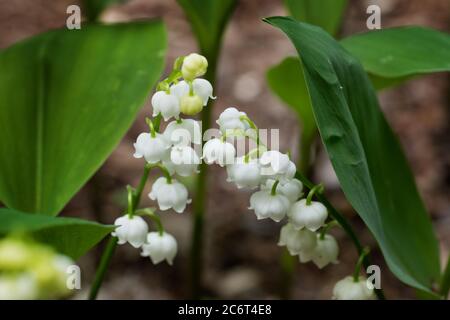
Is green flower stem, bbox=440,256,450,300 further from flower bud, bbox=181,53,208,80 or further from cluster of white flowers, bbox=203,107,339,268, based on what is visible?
flower bud, bbox=181,53,208,80

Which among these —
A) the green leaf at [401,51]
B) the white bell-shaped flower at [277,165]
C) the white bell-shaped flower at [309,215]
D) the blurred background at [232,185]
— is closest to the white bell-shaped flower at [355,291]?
the white bell-shaped flower at [309,215]

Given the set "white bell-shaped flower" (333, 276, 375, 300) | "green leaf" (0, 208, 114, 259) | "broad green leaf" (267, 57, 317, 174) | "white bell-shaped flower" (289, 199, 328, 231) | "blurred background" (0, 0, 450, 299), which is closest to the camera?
"green leaf" (0, 208, 114, 259)

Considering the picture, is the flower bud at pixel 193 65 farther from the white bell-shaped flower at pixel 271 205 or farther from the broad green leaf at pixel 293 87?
the broad green leaf at pixel 293 87

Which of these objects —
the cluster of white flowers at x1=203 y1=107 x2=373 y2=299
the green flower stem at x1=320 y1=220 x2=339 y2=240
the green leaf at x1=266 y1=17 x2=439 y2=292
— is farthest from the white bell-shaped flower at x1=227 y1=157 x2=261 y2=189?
the green flower stem at x1=320 y1=220 x2=339 y2=240

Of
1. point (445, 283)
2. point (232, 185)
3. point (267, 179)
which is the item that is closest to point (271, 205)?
point (267, 179)

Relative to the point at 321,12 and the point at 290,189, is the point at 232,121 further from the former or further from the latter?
the point at 321,12
